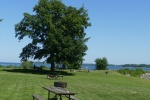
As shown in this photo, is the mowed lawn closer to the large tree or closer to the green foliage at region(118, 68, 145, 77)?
the large tree

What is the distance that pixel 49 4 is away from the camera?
65938 mm

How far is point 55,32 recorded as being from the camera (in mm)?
62000

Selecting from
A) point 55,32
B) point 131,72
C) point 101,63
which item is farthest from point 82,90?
point 131,72

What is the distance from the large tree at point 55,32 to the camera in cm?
6216

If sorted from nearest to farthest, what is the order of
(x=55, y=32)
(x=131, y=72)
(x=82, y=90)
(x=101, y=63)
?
(x=82, y=90)
(x=55, y=32)
(x=101, y=63)
(x=131, y=72)

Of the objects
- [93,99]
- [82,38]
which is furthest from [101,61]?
[93,99]

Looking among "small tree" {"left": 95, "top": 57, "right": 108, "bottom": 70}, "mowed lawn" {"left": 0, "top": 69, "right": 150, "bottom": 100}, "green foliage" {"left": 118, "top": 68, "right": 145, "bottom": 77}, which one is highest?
"small tree" {"left": 95, "top": 57, "right": 108, "bottom": 70}

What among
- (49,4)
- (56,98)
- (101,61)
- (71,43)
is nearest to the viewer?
(56,98)

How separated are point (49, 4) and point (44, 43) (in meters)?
7.12

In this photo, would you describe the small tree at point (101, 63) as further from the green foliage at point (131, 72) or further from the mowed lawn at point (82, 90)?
the mowed lawn at point (82, 90)

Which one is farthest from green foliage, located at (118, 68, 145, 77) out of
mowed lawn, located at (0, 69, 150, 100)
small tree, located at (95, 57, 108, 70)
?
mowed lawn, located at (0, 69, 150, 100)

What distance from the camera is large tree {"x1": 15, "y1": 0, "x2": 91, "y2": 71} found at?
204ft

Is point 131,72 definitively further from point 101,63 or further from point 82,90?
point 82,90

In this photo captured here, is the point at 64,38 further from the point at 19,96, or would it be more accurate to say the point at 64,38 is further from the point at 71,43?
the point at 19,96
